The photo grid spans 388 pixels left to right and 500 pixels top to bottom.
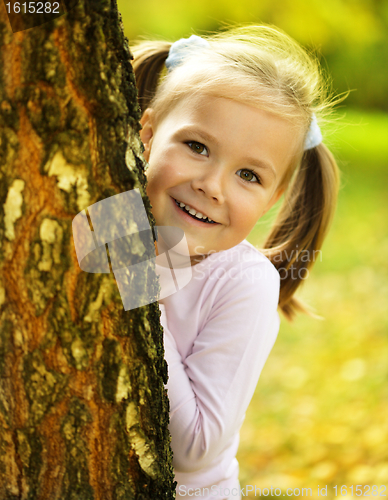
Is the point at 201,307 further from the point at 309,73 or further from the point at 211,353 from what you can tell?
the point at 309,73

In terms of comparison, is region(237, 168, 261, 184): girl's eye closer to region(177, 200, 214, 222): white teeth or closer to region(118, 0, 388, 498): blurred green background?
region(177, 200, 214, 222): white teeth

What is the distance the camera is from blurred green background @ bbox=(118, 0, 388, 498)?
2451 millimetres

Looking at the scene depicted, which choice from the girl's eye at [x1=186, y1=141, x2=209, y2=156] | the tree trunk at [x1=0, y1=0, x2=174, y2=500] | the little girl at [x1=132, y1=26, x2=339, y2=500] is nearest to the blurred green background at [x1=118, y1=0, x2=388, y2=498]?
the little girl at [x1=132, y1=26, x2=339, y2=500]

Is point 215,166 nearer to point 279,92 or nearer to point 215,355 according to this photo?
point 279,92

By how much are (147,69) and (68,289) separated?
3.31 ft

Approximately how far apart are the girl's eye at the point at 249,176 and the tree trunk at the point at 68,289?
467 millimetres

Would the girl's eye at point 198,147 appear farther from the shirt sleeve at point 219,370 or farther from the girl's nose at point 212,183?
the shirt sleeve at point 219,370

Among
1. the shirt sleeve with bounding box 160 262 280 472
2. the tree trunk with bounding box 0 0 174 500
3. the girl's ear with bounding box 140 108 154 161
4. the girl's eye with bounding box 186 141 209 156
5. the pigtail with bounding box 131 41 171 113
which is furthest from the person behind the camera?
the pigtail with bounding box 131 41 171 113

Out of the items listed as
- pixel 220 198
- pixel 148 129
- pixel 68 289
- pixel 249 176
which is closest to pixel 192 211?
pixel 220 198

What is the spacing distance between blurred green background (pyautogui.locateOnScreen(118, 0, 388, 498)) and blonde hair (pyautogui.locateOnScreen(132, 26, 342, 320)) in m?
0.16

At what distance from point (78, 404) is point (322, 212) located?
1112 millimetres

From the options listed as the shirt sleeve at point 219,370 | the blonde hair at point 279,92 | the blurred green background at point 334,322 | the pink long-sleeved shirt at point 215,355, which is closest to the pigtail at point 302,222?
the blonde hair at point 279,92

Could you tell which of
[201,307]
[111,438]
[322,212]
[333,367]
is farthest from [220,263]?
[333,367]

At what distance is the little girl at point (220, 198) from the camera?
105cm
